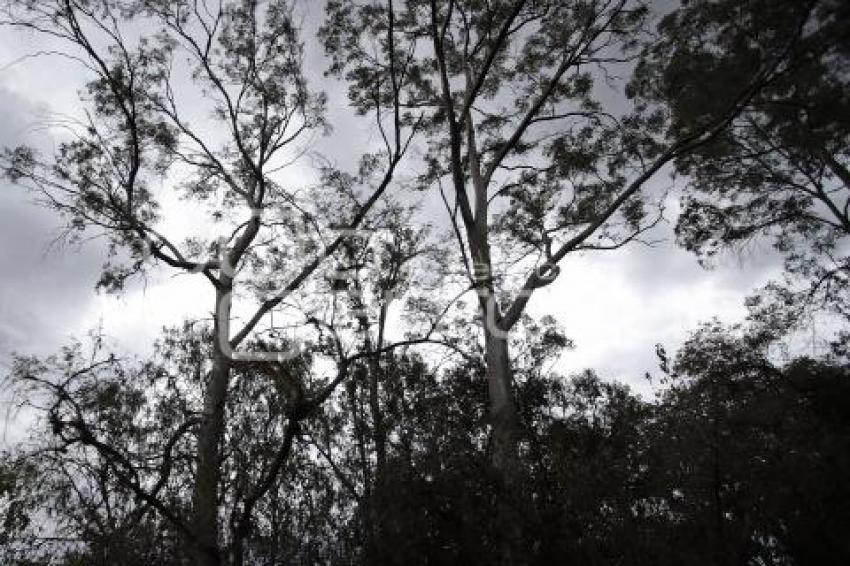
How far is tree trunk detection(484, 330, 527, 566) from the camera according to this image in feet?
15.1

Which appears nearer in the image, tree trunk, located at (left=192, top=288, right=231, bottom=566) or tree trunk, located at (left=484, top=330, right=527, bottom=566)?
tree trunk, located at (left=484, top=330, right=527, bottom=566)

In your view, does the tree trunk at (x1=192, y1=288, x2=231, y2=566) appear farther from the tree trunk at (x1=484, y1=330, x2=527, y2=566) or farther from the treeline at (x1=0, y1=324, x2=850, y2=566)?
the tree trunk at (x1=484, y1=330, x2=527, y2=566)

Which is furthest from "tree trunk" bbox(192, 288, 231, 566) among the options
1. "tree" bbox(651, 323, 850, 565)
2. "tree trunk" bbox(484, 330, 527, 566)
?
"tree" bbox(651, 323, 850, 565)

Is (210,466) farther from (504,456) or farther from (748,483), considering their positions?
(748,483)

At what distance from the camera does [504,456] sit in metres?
5.64

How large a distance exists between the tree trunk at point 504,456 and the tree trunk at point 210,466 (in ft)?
8.59

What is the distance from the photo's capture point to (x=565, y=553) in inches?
183

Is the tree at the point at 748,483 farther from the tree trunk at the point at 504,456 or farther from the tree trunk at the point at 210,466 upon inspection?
the tree trunk at the point at 210,466

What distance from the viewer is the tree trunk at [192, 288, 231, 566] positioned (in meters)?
5.81

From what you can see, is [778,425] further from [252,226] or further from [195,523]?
[252,226]

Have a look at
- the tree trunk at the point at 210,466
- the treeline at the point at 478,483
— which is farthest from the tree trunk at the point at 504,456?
the tree trunk at the point at 210,466

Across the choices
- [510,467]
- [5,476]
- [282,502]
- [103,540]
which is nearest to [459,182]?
[510,467]

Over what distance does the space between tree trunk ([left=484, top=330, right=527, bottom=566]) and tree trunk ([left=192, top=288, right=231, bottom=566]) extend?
2618 millimetres

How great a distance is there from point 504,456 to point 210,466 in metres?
3.63
